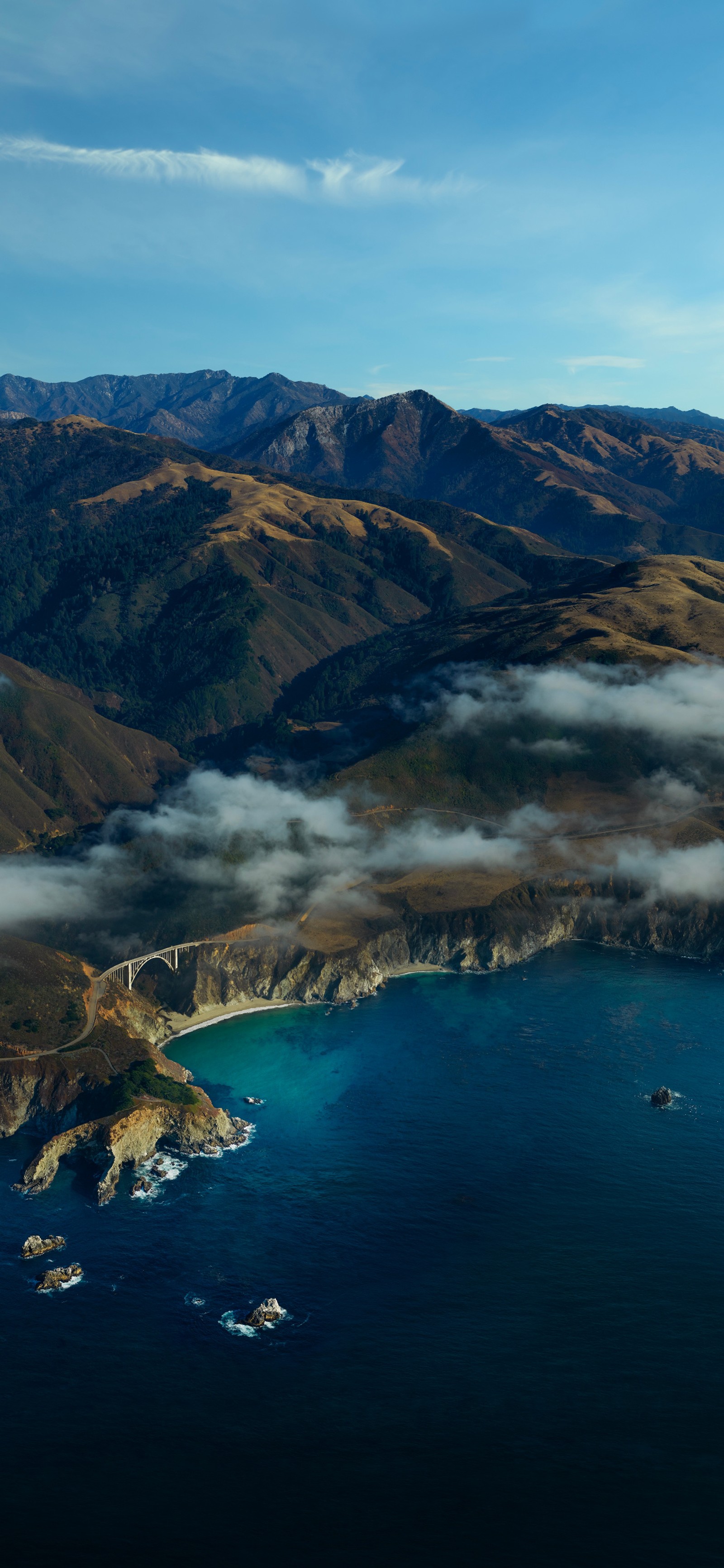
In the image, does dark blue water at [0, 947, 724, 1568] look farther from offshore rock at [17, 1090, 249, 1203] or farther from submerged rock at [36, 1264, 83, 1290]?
offshore rock at [17, 1090, 249, 1203]

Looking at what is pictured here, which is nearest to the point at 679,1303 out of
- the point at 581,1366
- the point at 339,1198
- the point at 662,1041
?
the point at 581,1366

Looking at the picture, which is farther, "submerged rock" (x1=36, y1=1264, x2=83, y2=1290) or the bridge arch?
the bridge arch

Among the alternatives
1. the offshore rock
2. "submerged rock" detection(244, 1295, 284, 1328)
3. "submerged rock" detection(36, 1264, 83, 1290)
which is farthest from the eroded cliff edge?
"submerged rock" detection(244, 1295, 284, 1328)

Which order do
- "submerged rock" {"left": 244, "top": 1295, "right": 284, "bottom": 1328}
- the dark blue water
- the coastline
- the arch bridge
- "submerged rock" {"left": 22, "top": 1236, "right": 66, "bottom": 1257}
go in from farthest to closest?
1. the arch bridge
2. the coastline
3. "submerged rock" {"left": 22, "top": 1236, "right": 66, "bottom": 1257}
4. "submerged rock" {"left": 244, "top": 1295, "right": 284, "bottom": 1328}
5. the dark blue water

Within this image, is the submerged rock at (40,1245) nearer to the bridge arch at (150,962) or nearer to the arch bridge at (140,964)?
the arch bridge at (140,964)

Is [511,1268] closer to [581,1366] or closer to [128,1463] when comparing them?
[581,1366]

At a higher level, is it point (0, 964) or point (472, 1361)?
point (0, 964)

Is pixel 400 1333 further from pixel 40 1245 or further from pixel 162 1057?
pixel 162 1057

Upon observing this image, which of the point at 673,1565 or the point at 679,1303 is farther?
the point at 679,1303
